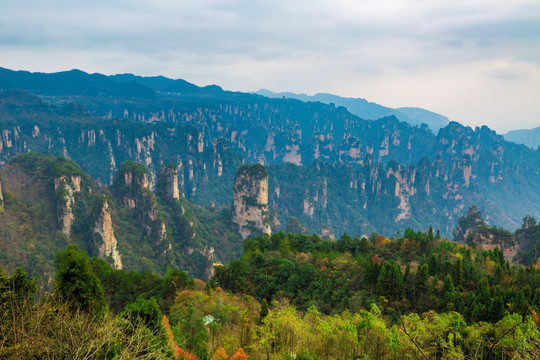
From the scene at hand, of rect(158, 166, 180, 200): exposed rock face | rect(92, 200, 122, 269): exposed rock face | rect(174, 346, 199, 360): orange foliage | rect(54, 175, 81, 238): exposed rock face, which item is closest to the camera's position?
rect(174, 346, 199, 360): orange foliage

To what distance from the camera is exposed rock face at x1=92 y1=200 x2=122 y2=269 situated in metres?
75.4

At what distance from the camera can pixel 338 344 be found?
24.1 meters

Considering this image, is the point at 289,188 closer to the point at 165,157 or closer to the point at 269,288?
the point at 165,157

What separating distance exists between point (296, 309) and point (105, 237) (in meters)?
51.4

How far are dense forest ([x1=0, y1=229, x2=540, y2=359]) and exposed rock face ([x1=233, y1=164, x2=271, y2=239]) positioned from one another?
182ft

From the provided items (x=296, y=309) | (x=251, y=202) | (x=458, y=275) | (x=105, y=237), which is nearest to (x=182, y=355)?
(x=296, y=309)

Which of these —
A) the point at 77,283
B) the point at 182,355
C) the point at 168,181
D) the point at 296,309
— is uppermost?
the point at 77,283

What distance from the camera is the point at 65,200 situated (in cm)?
→ 7925

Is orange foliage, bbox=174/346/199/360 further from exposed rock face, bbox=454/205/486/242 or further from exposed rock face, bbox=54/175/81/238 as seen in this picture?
exposed rock face, bbox=454/205/486/242

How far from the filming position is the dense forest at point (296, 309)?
16203 mm

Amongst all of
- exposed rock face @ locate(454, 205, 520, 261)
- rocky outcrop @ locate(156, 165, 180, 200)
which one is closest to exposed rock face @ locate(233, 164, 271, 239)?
rocky outcrop @ locate(156, 165, 180, 200)

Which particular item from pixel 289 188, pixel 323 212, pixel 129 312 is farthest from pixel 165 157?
pixel 129 312

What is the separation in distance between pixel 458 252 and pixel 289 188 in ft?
451

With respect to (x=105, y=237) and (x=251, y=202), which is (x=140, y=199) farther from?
(x=251, y=202)
